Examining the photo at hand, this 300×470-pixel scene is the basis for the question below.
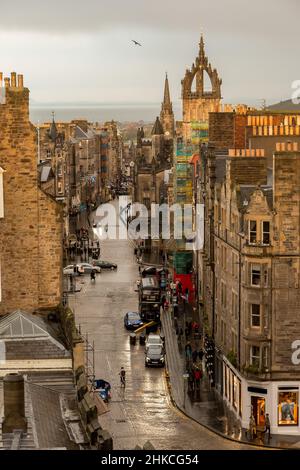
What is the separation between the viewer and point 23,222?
1703 inches

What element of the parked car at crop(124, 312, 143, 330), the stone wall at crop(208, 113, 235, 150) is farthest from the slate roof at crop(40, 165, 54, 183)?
the stone wall at crop(208, 113, 235, 150)

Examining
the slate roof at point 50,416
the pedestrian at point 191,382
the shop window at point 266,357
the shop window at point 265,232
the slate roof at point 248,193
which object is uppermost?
the slate roof at point 248,193

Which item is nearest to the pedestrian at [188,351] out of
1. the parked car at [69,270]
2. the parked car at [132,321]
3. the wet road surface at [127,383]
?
the wet road surface at [127,383]

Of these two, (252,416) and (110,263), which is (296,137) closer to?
(252,416)

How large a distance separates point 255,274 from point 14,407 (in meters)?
29.2

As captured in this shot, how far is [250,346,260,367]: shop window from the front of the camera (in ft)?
180

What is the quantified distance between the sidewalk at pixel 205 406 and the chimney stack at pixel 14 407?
26.1 metres

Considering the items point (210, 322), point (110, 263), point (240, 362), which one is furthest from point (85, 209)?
point (240, 362)

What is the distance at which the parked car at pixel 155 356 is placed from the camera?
227ft

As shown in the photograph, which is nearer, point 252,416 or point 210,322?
point 252,416

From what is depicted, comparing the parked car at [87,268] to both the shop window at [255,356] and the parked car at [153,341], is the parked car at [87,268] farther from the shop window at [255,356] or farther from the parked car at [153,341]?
the shop window at [255,356]

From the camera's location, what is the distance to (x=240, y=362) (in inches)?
2206

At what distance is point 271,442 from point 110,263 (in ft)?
218

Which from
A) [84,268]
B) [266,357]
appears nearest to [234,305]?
[266,357]
